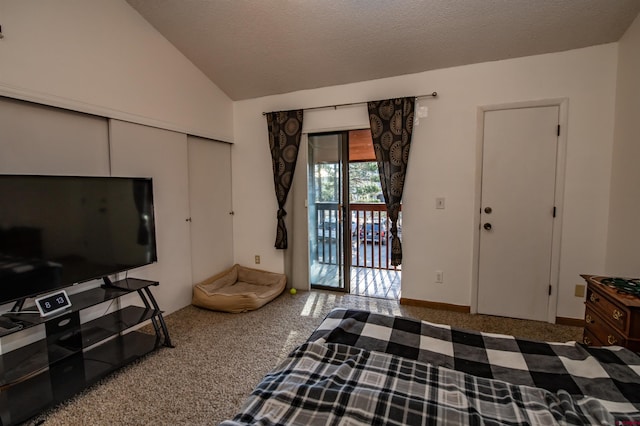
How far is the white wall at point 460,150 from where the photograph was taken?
2609 mm

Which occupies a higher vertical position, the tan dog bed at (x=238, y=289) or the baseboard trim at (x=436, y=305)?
the tan dog bed at (x=238, y=289)

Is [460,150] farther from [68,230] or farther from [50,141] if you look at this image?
[50,141]

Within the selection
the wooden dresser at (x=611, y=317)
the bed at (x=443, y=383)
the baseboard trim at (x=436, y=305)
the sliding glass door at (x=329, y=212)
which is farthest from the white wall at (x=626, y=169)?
the sliding glass door at (x=329, y=212)

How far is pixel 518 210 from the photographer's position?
9.32 feet

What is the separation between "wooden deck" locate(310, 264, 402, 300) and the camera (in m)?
3.62

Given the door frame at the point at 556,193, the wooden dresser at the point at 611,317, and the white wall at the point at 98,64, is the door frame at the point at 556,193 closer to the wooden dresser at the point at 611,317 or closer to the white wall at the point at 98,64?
the wooden dresser at the point at 611,317

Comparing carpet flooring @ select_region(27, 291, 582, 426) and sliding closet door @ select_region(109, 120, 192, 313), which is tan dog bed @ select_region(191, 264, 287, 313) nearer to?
carpet flooring @ select_region(27, 291, 582, 426)

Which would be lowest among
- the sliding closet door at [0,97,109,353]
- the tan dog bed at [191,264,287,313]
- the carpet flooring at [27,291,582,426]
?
the carpet flooring at [27,291,582,426]

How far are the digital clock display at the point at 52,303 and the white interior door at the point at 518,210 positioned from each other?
3.36 m

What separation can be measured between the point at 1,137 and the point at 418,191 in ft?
10.7

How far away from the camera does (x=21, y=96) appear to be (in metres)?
1.93

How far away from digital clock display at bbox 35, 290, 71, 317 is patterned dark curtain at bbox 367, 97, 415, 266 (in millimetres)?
2739

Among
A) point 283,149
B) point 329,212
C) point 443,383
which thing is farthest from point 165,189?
point 443,383

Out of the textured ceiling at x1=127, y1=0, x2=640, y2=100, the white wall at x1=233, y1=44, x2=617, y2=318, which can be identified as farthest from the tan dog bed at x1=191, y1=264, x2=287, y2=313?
the textured ceiling at x1=127, y1=0, x2=640, y2=100
